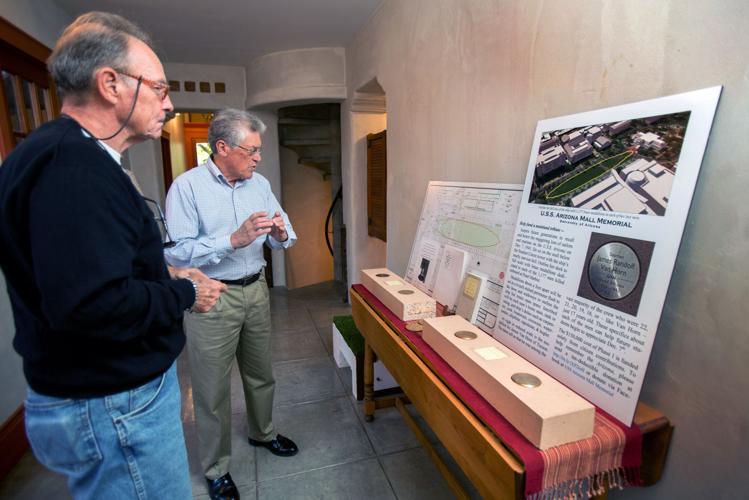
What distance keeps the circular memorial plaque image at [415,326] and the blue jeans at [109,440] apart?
951 mm

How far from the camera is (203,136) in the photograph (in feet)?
28.0

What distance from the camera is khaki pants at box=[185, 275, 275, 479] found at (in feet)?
5.69

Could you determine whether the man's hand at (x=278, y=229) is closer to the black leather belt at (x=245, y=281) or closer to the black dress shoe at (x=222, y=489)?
the black leather belt at (x=245, y=281)

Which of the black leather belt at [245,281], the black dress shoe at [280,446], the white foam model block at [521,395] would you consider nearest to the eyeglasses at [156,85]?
the black leather belt at [245,281]

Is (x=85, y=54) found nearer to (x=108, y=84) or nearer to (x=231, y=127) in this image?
(x=108, y=84)

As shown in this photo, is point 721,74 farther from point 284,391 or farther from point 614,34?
point 284,391

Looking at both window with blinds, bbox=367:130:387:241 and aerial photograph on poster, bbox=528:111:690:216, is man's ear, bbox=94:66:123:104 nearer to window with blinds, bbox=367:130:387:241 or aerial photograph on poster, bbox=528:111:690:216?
aerial photograph on poster, bbox=528:111:690:216

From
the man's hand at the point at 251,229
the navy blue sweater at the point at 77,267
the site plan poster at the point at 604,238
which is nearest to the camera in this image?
Result: the navy blue sweater at the point at 77,267

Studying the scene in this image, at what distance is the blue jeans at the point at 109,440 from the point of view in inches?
34.7

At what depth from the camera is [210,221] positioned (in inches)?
67.6

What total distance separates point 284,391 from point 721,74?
274 centimetres

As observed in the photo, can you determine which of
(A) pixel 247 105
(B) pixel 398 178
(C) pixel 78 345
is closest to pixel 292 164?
(A) pixel 247 105

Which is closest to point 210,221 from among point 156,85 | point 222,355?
point 222,355

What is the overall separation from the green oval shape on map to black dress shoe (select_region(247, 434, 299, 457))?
1395mm
